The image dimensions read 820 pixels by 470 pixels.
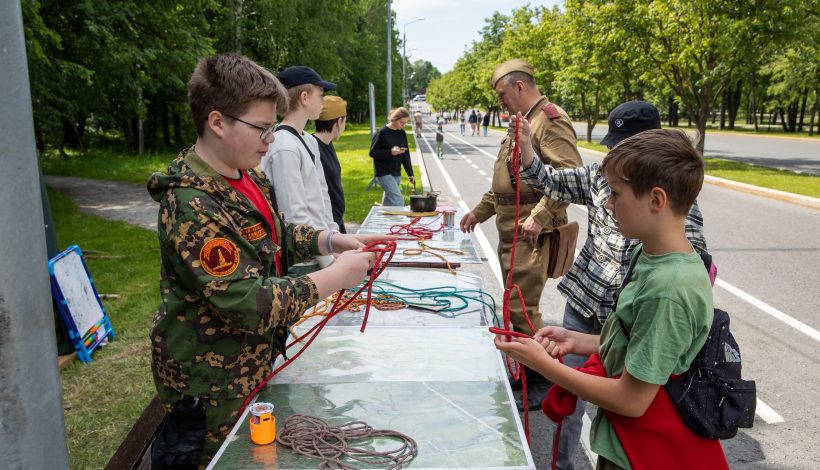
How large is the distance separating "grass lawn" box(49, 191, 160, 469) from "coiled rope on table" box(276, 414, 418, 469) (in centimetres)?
199

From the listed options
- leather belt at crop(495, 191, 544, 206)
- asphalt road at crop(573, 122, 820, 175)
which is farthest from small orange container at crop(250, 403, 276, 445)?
asphalt road at crop(573, 122, 820, 175)

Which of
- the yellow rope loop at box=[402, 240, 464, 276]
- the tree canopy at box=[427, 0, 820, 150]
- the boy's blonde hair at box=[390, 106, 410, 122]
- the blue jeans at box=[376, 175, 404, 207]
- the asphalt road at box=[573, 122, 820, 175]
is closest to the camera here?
the yellow rope loop at box=[402, 240, 464, 276]

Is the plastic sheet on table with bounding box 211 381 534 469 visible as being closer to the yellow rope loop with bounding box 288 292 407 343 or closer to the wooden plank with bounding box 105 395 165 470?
the yellow rope loop with bounding box 288 292 407 343

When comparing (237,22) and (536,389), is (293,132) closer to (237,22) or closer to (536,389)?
(536,389)

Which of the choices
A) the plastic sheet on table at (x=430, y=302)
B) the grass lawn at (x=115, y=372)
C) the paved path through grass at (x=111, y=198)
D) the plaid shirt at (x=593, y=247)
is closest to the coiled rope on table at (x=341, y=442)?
the plastic sheet on table at (x=430, y=302)

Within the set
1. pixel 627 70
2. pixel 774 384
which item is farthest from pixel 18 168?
pixel 627 70

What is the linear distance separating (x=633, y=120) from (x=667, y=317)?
142 cm

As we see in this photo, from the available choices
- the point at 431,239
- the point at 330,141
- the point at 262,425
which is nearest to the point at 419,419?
the point at 262,425

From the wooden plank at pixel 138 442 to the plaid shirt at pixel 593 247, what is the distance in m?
2.28

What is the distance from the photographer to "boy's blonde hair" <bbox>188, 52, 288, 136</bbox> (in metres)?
1.92

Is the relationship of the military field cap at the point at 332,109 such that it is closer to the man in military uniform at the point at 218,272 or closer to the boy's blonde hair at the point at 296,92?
the boy's blonde hair at the point at 296,92

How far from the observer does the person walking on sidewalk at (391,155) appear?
29.7ft

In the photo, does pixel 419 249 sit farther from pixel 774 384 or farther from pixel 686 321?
pixel 686 321

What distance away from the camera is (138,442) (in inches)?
130
